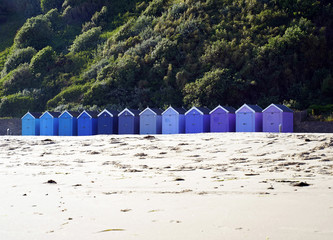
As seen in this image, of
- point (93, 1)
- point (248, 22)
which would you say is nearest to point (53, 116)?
point (248, 22)

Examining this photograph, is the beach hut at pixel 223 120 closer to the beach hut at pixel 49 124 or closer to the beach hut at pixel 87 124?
the beach hut at pixel 87 124

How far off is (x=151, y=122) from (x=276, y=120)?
8.15 metres

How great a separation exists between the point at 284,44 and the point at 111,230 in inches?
1427

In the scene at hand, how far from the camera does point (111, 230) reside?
13.3 feet

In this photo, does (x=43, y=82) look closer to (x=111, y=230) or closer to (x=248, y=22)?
(x=248, y=22)

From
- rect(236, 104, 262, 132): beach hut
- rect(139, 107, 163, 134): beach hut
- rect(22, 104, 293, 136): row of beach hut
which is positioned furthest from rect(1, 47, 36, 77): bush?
rect(236, 104, 262, 132): beach hut

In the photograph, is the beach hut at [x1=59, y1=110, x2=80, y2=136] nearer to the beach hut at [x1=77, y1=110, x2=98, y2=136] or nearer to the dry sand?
the beach hut at [x1=77, y1=110, x2=98, y2=136]

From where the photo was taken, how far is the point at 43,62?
167ft

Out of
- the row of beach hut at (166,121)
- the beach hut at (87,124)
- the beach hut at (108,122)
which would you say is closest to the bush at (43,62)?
the row of beach hut at (166,121)

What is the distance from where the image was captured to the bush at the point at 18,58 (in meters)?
53.8

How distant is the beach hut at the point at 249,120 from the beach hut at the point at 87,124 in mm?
10402

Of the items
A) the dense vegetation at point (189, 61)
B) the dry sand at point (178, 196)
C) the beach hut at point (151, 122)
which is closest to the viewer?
the dry sand at point (178, 196)

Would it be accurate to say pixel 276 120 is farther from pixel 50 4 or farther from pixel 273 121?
pixel 50 4

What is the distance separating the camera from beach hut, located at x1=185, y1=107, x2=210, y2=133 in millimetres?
26984
